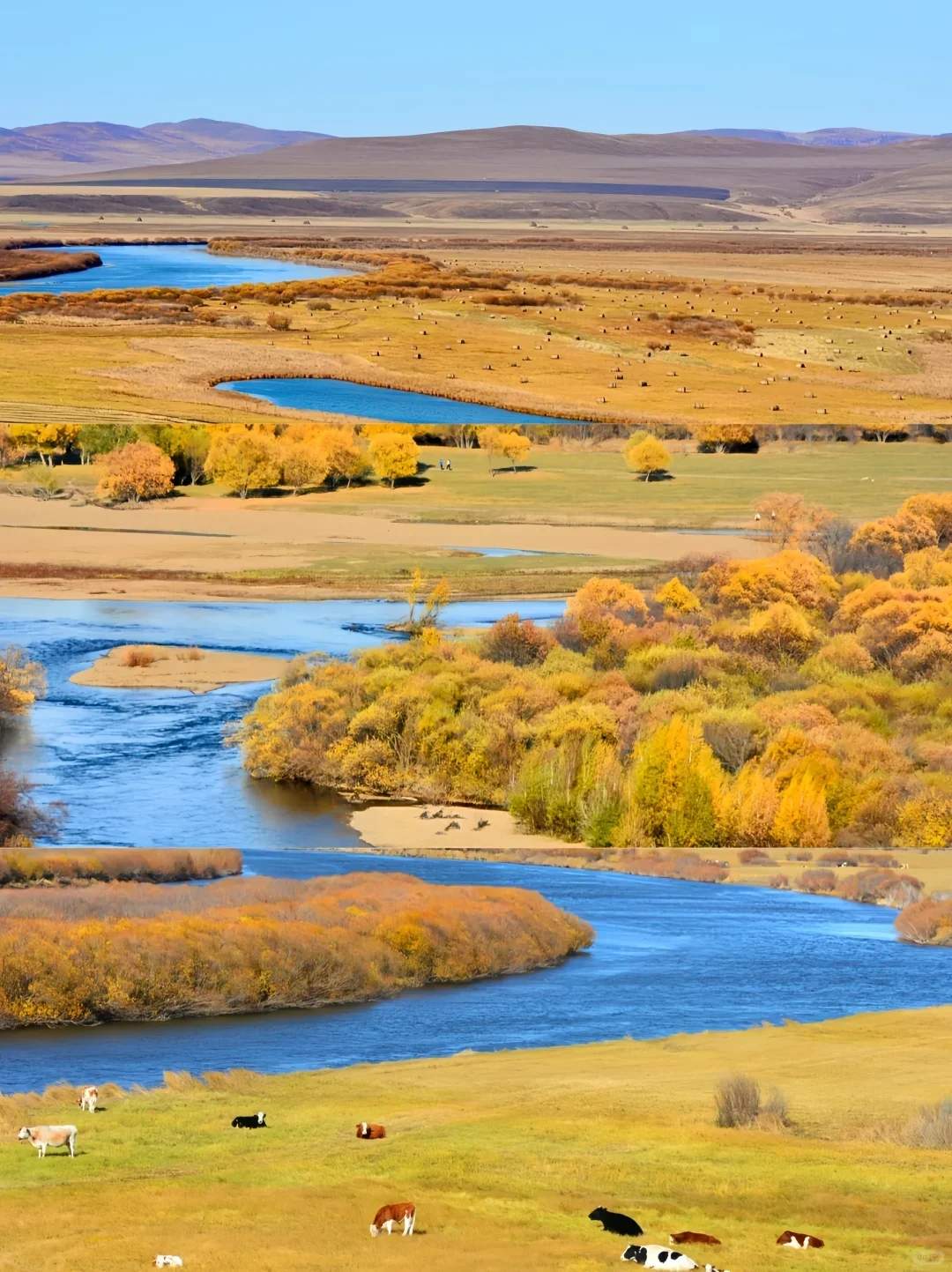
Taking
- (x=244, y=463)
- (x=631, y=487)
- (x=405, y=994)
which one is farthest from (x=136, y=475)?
(x=405, y=994)

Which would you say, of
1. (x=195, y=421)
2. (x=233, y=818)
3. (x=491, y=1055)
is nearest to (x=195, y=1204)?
(x=491, y=1055)

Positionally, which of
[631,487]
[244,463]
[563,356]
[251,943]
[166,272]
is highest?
[166,272]

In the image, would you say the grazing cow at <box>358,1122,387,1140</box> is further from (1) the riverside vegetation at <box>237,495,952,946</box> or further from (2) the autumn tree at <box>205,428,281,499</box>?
(2) the autumn tree at <box>205,428,281,499</box>

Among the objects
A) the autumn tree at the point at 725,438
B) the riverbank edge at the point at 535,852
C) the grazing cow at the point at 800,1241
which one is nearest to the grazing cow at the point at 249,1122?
the grazing cow at the point at 800,1241

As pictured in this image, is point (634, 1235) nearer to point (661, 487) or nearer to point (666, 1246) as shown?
point (666, 1246)

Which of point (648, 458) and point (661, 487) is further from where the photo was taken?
point (648, 458)

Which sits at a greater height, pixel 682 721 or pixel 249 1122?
pixel 249 1122
